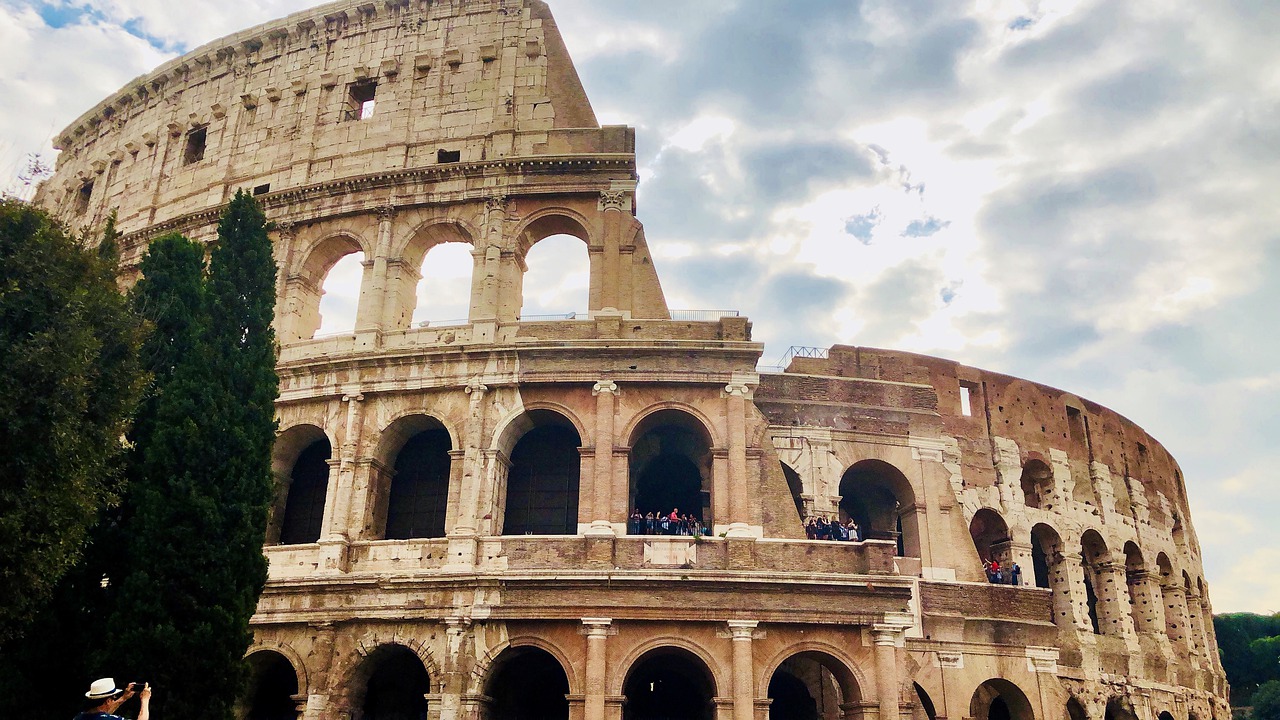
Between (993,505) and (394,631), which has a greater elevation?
(993,505)

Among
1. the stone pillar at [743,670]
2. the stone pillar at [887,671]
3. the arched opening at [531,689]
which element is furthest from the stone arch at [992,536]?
the arched opening at [531,689]

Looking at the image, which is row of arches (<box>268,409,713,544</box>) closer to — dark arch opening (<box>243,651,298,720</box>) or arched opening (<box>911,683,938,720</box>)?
dark arch opening (<box>243,651,298,720</box>)

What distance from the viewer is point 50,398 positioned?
10805 millimetres

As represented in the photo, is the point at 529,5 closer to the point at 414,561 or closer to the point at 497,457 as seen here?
the point at 497,457

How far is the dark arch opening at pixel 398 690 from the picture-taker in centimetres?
1752

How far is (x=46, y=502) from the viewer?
1071 cm

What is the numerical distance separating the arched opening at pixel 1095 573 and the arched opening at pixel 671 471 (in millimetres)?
11998

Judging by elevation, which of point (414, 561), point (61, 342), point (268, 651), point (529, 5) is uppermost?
point (529, 5)

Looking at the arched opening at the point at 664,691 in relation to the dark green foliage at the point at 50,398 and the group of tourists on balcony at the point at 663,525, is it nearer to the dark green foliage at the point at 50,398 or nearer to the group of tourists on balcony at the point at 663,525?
the group of tourists on balcony at the point at 663,525

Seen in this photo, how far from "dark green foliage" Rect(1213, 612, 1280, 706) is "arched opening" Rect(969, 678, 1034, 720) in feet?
82.5

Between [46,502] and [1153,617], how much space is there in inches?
1037

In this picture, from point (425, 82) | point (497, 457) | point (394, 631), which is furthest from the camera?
point (425, 82)

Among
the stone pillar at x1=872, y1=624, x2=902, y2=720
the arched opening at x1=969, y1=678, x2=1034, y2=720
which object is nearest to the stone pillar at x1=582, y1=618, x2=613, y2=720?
the stone pillar at x1=872, y1=624, x2=902, y2=720

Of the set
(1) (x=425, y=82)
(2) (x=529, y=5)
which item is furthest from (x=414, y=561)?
(2) (x=529, y=5)
